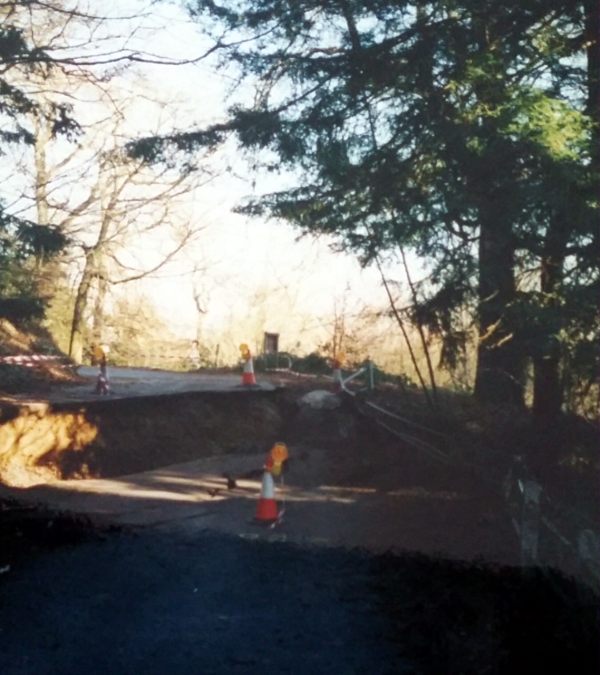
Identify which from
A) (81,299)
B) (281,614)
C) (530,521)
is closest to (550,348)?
(530,521)

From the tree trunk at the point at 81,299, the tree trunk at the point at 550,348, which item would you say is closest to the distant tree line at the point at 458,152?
the tree trunk at the point at 550,348

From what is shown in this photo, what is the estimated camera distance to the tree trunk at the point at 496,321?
10.7 feet

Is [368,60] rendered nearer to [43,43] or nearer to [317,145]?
[317,145]

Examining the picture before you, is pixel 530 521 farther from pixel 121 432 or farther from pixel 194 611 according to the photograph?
pixel 121 432

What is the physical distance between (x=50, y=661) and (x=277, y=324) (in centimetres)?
135

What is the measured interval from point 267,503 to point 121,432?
0.72m

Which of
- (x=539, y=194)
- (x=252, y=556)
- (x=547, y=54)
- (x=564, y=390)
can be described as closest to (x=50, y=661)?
(x=252, y=556)

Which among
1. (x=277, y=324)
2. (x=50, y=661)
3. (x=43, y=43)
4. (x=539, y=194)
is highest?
(x=43, y=43)

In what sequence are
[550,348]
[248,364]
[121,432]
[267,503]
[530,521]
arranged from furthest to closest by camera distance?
[121,432] < [248,364] < [267,503] < [550,348] < [530,521]

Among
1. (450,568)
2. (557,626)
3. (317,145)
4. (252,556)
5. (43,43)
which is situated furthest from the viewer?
(43,43)

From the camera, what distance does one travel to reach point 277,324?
11.4 ft

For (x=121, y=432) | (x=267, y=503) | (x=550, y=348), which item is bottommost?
(x=267, y=503)

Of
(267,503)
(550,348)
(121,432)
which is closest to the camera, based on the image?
(550,348)

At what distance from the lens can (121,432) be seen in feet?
12.1
